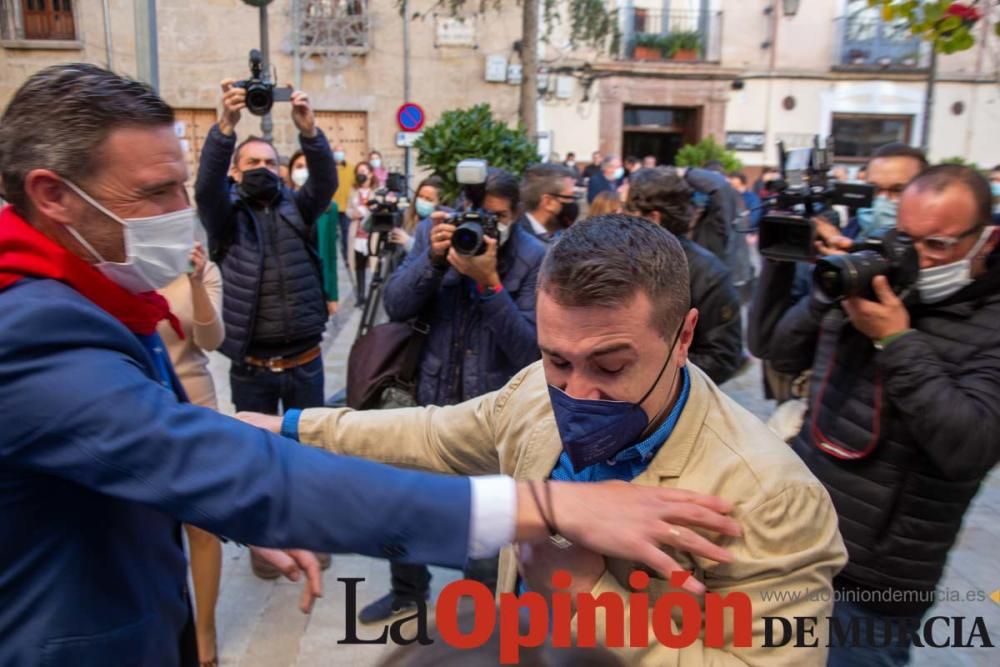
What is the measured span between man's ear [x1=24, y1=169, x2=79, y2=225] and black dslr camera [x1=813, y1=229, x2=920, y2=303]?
5.75 feet

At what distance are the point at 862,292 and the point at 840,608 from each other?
84 cm

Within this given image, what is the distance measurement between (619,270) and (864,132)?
2327 cm

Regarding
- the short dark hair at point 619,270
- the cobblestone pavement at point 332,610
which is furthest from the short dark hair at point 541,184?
the short dark hair at point 619,270

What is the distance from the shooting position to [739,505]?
1332mm

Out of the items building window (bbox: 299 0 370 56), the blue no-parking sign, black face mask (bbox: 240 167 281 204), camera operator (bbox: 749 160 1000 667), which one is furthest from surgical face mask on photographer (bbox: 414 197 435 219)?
building window (bbox: 299 0 370 56)

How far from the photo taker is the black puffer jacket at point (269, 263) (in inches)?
148

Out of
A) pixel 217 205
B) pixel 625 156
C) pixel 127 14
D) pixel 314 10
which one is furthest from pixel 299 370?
pixel 625 156

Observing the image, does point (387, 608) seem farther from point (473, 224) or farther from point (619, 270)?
point (619, 270)

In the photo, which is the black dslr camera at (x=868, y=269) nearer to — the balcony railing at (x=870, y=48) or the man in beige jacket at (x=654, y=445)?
the man in beige jacket at (x=654, y=445)

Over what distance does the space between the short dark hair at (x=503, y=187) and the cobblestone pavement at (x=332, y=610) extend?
1.82 m

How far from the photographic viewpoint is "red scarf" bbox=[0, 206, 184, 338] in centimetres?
129

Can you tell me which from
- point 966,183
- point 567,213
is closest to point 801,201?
point 966,183

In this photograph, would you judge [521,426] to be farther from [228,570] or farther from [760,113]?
[760,113]

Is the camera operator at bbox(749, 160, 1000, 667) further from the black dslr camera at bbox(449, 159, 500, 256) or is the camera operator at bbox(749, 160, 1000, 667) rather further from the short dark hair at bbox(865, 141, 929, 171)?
the short dark hair at bbox(865, 141, 929, 171)
